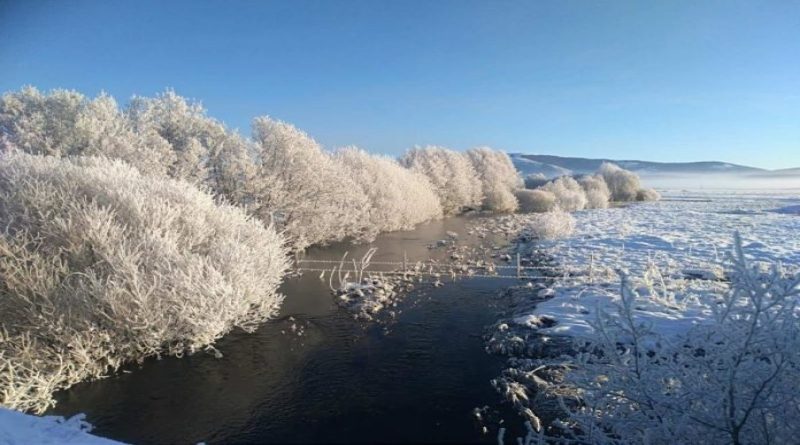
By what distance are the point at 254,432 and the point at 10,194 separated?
12.2 m

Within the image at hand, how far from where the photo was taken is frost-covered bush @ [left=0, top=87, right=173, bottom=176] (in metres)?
26.5

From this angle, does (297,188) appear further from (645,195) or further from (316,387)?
(645,195)

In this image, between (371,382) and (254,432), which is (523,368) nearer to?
(371,382)

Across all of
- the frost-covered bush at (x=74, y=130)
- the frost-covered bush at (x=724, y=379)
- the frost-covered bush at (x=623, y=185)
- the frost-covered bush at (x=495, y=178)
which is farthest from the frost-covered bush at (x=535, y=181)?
the frost-covered bush at (x=724, y=379)

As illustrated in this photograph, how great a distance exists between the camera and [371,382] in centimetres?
1227

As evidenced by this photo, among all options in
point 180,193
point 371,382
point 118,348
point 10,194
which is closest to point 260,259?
point 180,193

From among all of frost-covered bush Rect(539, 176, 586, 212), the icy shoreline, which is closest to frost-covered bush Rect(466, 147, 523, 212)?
frost-covered bush Rect(539, 176, 586, 212)

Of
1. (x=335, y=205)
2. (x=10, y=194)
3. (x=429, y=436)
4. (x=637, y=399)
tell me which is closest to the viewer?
(x=637, y=399)

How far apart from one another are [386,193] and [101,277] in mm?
28564

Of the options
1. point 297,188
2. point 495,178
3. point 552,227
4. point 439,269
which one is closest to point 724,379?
point 439,269

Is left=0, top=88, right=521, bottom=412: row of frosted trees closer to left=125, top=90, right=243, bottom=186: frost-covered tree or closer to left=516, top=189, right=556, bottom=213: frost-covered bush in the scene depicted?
left=125, top=90, right=243, bottom=186: frost-covered tree

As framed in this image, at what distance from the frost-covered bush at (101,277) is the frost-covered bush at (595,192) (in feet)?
194

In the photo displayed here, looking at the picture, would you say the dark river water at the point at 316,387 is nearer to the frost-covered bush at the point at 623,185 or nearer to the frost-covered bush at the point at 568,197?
the frost-covered bush at the point at 568,197

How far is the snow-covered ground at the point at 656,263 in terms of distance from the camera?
15289 mm
